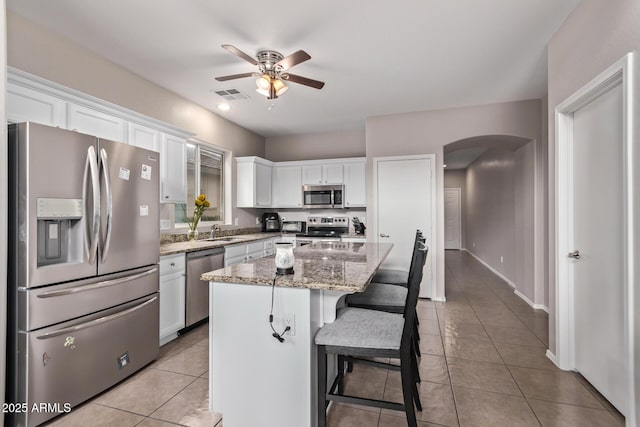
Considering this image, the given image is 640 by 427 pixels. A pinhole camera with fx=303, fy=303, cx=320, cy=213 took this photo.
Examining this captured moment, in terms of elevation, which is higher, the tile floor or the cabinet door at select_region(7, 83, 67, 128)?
the cabinet door at select_region(7, 83, 67, 128)

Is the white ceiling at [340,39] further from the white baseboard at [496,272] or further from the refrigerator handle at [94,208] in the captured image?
the white baseboard at [496,272]

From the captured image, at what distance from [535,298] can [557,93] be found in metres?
2.72

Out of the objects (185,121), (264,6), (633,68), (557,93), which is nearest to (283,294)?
(264,6)

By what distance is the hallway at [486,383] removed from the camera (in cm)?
189

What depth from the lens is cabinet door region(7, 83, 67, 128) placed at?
2.07 m

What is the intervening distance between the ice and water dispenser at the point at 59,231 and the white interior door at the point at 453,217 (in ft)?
32.2

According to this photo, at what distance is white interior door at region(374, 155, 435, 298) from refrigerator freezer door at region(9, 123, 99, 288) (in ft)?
11.6

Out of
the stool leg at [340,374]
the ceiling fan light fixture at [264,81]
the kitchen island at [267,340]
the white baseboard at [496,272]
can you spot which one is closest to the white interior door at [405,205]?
Answer: the white baseboard at [496,272]

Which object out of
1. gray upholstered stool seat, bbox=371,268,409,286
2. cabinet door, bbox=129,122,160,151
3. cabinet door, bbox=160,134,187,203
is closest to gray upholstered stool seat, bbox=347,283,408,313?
gray upholstered stool seat, bbox=371,268,409,286

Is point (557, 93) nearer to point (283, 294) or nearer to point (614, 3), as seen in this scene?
point (614, 3)

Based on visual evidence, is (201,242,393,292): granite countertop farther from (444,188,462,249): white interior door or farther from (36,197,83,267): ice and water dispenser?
(444,188,462,249): white interior door

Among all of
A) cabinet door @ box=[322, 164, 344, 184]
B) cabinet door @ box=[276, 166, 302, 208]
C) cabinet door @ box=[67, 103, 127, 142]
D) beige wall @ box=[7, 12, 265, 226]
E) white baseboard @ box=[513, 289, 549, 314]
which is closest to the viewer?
beige wall @ box=[7, 12, 265, 226]

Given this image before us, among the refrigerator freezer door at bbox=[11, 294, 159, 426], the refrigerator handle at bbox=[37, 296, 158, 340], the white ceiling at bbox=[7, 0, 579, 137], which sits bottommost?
the refrigerator freezer door at bbox=[11, 294, 159, 426]

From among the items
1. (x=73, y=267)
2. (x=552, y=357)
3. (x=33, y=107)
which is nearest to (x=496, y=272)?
(x=552, y=357)
